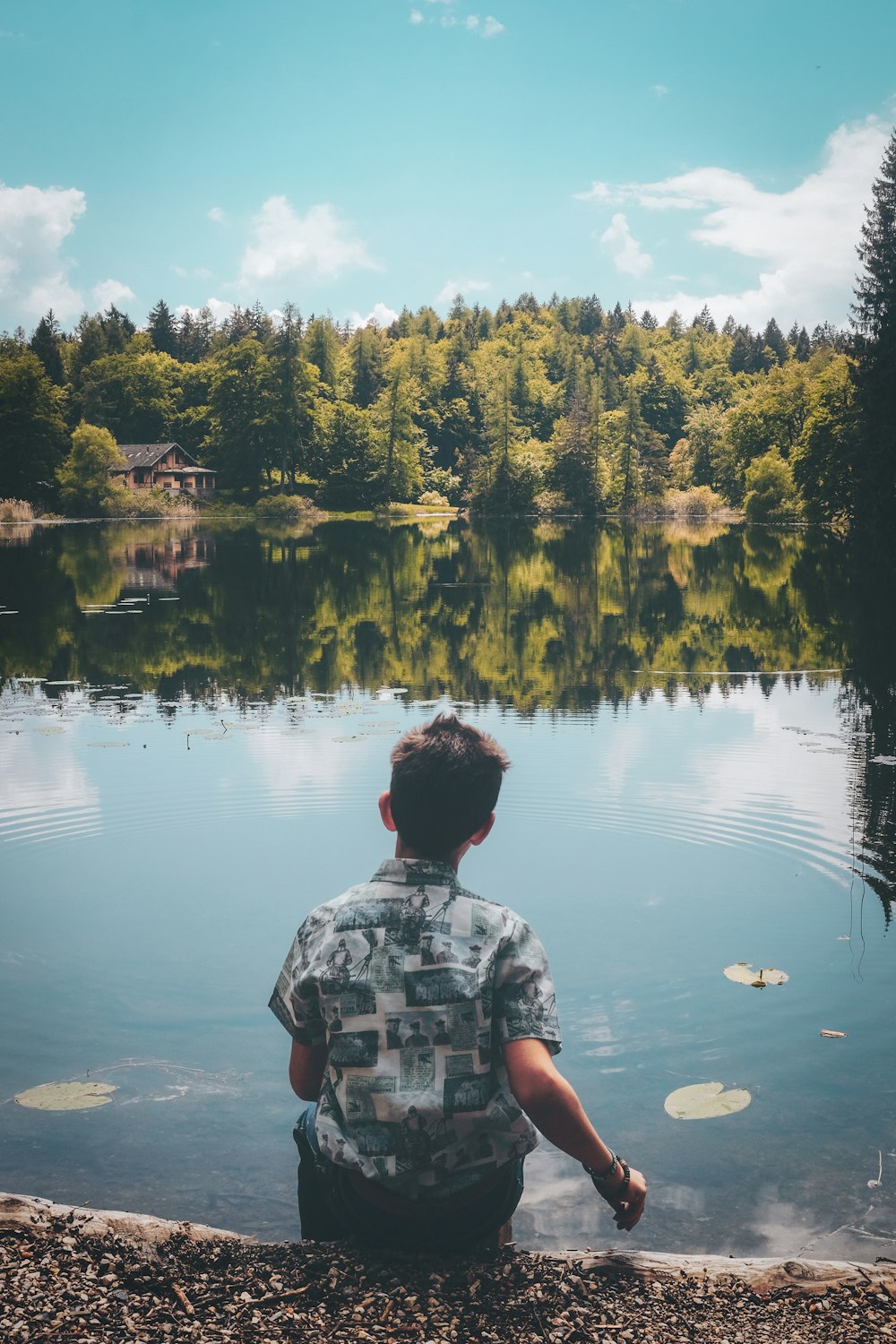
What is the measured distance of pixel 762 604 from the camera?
31.4 metres

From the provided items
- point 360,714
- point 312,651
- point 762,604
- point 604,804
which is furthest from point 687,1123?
point 762,604

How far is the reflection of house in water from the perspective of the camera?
39.8 m

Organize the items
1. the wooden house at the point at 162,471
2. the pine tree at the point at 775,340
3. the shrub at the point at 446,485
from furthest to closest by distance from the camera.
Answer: the pine tree at the point at 775,340 < the shrub at the point at 446,485 < the wooden house at the point at 162,471

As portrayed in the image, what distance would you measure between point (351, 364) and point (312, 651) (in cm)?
14274

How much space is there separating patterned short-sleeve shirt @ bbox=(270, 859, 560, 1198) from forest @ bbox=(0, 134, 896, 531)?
52.1 m

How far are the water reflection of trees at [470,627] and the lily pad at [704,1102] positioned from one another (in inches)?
144

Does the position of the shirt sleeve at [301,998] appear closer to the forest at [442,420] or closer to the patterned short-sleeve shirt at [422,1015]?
the patterned short-sleeve shirt at [422,1015]

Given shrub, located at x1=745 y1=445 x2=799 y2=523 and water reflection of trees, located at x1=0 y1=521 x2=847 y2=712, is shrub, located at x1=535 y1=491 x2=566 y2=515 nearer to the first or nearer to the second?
shrub, located at x1=745 y1=445 x2=799 y2=523

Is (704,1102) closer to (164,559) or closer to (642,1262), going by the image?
(642,1262)

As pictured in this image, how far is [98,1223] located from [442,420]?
15604cm

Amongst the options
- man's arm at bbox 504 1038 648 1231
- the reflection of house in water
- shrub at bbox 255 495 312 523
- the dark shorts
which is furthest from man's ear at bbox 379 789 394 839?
shrub at bbox 255 495 312 523

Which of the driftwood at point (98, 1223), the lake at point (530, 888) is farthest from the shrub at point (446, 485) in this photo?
the driftwood at point (98, 1223)

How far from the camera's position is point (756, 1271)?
4090 mm

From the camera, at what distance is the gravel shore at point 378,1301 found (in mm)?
3436
